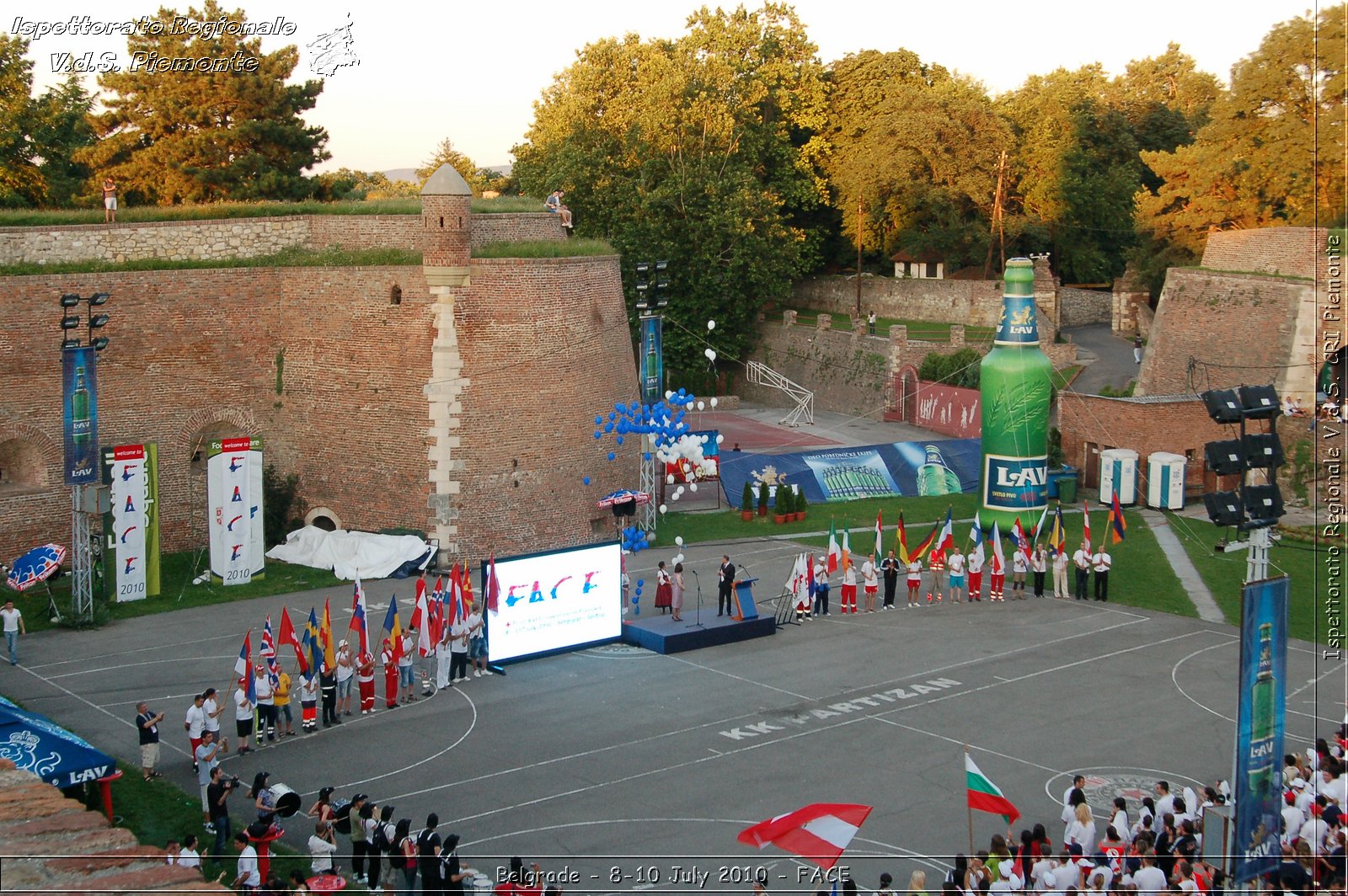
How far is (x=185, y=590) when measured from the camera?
98.2ft

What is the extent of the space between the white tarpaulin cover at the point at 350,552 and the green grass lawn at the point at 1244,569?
18.5m

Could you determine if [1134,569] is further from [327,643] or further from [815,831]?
[815,831]

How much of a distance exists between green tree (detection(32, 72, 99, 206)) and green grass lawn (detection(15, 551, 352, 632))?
18311 millimetres

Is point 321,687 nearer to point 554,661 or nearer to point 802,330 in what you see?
point 554,661

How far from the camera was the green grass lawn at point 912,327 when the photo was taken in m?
55.5

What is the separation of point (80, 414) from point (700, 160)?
3491 centimetres

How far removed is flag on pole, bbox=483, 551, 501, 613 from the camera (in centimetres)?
2391

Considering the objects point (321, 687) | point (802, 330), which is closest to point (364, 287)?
point (321, 687)

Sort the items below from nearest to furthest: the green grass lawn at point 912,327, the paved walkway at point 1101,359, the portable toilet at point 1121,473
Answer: the portable toilet at point 1121,473, the paved walkway at point 1101,359, the green grass lawn at point 912,327

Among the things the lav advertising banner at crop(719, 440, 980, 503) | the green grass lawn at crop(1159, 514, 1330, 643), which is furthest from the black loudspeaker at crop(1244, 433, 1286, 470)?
the lav advertising banner at crop(719, 440, 980, 503)

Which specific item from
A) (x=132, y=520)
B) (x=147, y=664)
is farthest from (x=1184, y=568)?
(x=132, y=520)

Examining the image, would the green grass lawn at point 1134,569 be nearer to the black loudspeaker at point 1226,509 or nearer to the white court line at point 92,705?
the black loudspeaker at point 1226,509

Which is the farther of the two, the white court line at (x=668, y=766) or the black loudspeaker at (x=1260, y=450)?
the white court line at (x=668, y=766)

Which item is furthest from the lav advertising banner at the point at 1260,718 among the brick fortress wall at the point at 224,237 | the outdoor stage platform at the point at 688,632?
the brick fortress wall at the point at 224,237
